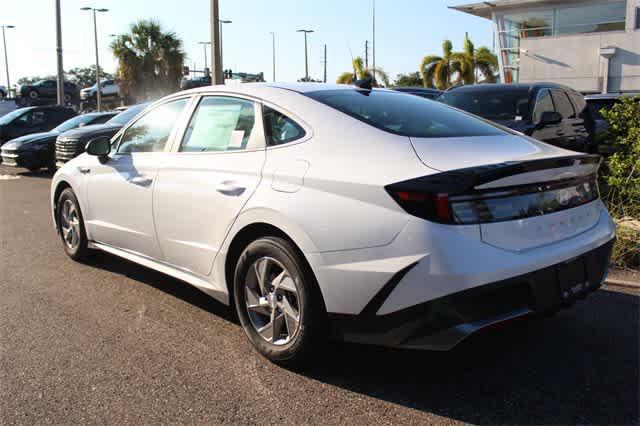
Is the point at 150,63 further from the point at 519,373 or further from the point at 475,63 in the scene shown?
the point at 519,373

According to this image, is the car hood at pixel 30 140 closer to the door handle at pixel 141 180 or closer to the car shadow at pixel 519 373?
the door handle at pixel 141 180

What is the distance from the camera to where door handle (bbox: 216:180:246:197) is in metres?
3.61

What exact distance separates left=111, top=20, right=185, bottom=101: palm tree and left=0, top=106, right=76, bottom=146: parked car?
62.4ft

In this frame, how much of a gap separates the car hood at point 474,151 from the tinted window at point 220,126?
1161 mm

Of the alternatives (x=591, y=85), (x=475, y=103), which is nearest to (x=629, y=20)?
(x=591, y=85)

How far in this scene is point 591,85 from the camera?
86.8 feet

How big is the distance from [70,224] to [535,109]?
5907 millimetres

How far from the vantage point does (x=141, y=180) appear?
14.8ft

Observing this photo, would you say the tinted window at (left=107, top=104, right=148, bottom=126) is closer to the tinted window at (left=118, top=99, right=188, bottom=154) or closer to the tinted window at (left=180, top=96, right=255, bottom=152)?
the tinted window at (left=118, top=99, right=188, bottom=154)

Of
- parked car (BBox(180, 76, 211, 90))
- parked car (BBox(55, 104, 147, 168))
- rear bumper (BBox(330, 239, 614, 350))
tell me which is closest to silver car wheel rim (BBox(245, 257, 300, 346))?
rear bumper (BBox(330, 239, 614, 350))

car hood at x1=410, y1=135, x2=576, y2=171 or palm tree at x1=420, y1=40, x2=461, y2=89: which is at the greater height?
palm tree at x1=420, y1=40, x2=461, y2=89

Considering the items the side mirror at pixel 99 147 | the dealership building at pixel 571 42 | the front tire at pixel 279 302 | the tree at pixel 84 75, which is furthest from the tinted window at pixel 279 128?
the tree at pixel 84 75

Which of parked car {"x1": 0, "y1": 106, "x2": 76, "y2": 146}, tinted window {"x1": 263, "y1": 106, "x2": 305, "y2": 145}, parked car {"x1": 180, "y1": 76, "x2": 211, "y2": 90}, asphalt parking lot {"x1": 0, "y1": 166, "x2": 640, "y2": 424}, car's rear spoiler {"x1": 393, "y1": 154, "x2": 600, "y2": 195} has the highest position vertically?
parked car {"x1": 180, "y1": 76, "x2": 211, "y2": 90}

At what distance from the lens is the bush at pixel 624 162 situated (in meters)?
6.13
